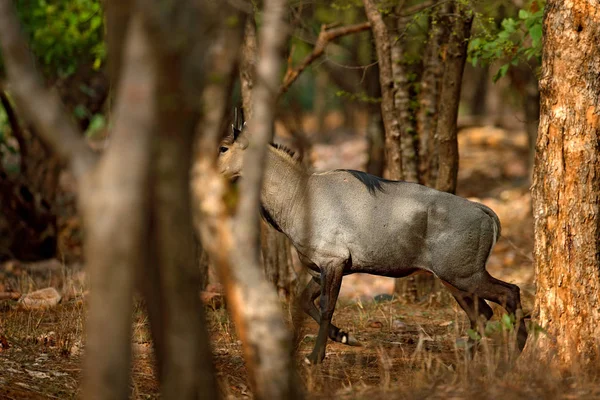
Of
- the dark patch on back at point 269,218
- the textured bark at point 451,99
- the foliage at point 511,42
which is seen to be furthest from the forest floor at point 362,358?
A: the foliage at point 511,42

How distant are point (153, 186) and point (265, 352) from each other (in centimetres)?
105

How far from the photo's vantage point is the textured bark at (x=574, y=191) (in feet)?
21.3

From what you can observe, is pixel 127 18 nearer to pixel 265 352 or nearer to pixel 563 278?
pixel 265 352

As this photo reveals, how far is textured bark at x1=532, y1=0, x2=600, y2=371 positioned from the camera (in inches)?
255

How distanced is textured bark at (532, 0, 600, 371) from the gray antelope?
1150 mm

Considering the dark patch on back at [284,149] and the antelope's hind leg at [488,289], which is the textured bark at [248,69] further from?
the antelope's hind leg at [488,289]

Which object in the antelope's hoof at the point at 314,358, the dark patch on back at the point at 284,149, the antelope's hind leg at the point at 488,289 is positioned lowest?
the antelope's hoof at the point at 314,358

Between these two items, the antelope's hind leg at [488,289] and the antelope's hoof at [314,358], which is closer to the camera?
the antelope's hoof at [314,358]

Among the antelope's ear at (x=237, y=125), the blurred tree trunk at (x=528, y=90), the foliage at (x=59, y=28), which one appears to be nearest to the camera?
the antelope's ear at (x=237, y=125)

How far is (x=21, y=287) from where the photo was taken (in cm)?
1092

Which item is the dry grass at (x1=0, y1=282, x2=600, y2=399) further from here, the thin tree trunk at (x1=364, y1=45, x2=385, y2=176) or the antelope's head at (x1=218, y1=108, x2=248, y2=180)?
the thin tree trunk at (x1=364, y1=45, x2=385, y2=176)

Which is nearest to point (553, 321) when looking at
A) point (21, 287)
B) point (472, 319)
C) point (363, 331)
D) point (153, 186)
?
point (472, 319)

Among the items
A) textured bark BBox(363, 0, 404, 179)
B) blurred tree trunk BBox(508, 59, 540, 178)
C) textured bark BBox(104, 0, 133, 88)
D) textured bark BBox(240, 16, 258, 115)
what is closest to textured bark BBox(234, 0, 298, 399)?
textured bark BBox(104, 0, 133, 88)

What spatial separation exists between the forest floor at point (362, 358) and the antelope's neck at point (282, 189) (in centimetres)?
115
